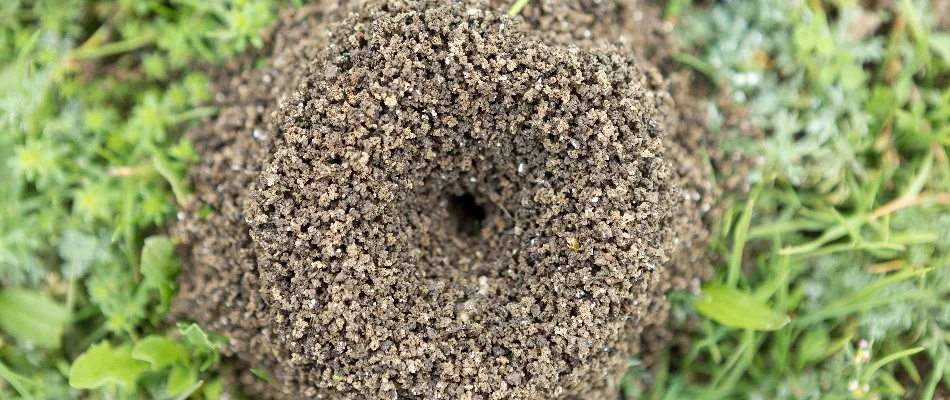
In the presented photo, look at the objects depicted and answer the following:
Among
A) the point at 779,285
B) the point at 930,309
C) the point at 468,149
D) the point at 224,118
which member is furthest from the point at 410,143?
the point at 930,309

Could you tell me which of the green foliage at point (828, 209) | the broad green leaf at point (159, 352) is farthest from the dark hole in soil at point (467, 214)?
the broad green leaf at point (159, 352)

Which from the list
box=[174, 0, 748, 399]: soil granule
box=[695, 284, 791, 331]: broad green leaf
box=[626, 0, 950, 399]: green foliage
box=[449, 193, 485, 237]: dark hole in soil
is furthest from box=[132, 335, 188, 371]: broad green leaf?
box=[695, 284, 791, 331]: broad green leaf

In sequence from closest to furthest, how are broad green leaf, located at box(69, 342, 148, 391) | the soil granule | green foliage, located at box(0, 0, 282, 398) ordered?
the soil granule < broad green leaf, located at box(69, 342, 148, 391) < green foliage, located at box(0, 0, 282, 398)

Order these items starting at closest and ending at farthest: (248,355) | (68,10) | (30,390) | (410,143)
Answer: (410,143), (248,355), (30,390), (68,10)

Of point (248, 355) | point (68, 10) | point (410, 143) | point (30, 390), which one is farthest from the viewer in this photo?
point (68, 10)

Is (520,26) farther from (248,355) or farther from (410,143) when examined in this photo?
(248,355)

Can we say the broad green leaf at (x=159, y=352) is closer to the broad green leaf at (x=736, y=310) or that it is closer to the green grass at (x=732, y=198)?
the green grass at (x=732, y=198)

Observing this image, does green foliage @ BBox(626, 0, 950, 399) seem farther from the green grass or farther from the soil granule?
the soil granule
